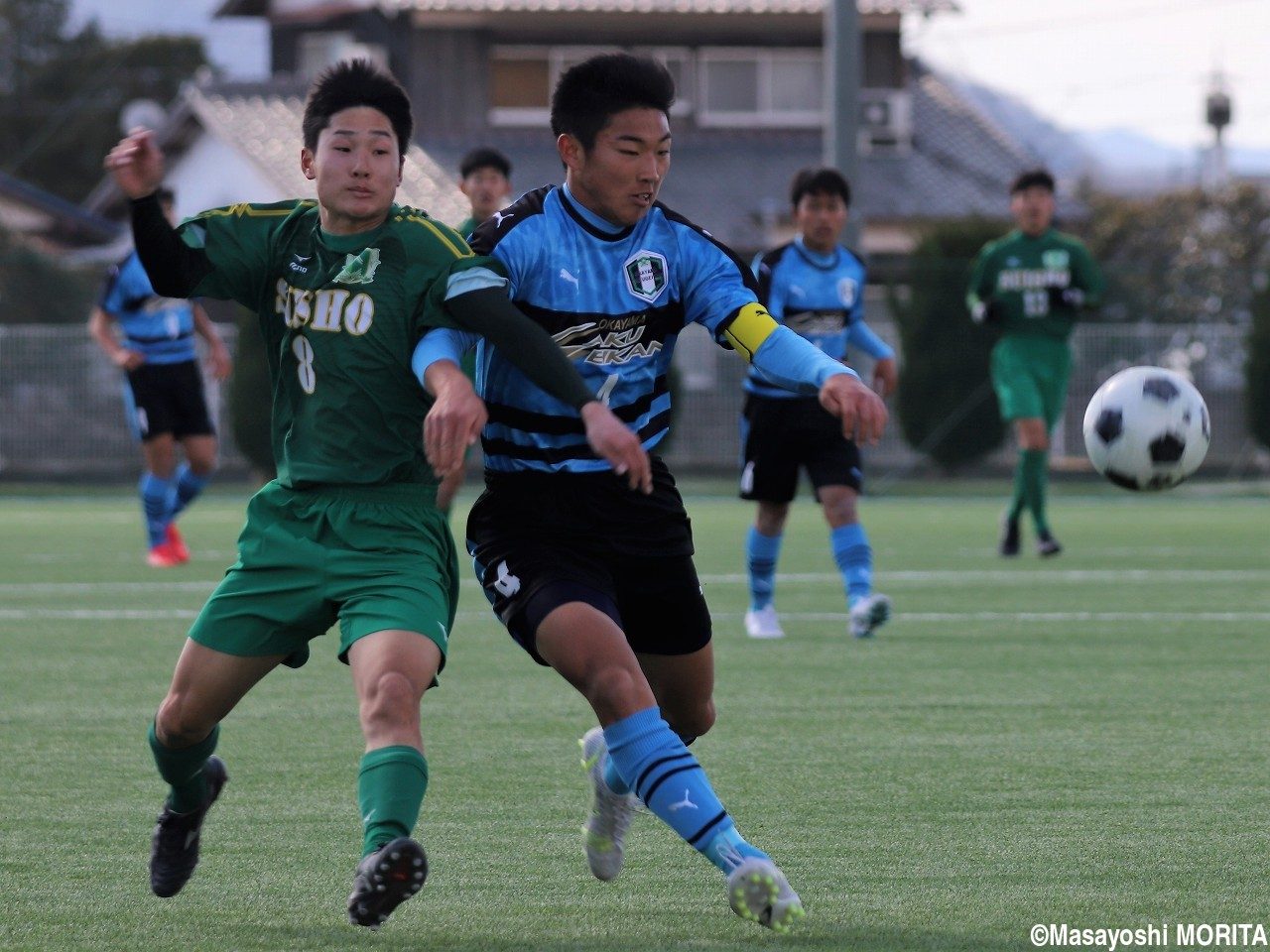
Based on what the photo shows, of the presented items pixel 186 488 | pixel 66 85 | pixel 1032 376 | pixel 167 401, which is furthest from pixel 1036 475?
pixel 66 85

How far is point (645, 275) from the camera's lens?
4.45 metres

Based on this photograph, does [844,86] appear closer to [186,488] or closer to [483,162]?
[186,488]

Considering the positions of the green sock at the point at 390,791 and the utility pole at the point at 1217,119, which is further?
the utility pole at the point at 1217,119

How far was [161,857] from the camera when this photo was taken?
4328mm

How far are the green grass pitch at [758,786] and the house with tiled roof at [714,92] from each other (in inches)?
953

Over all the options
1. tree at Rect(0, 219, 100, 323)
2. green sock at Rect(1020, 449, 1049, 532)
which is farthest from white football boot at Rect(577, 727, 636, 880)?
tree at Rect(0, 219, 100, 323)

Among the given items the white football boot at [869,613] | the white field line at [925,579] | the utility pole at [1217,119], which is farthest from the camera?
the utility pole at [1217,119]

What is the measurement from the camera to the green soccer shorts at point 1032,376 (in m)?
13.3

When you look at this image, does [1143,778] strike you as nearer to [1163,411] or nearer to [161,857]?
[1163,411]

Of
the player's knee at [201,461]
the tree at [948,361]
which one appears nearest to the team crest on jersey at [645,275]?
the player's knee at [201,461]

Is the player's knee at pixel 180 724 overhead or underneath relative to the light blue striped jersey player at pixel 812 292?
underneath

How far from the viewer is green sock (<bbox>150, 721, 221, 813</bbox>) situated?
4332mm

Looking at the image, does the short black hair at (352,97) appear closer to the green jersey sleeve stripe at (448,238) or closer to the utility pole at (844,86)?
the green jersey sleeve stripe at (448,238)

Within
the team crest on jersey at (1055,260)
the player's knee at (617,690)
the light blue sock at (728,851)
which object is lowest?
the light blue sock at (728,851)
